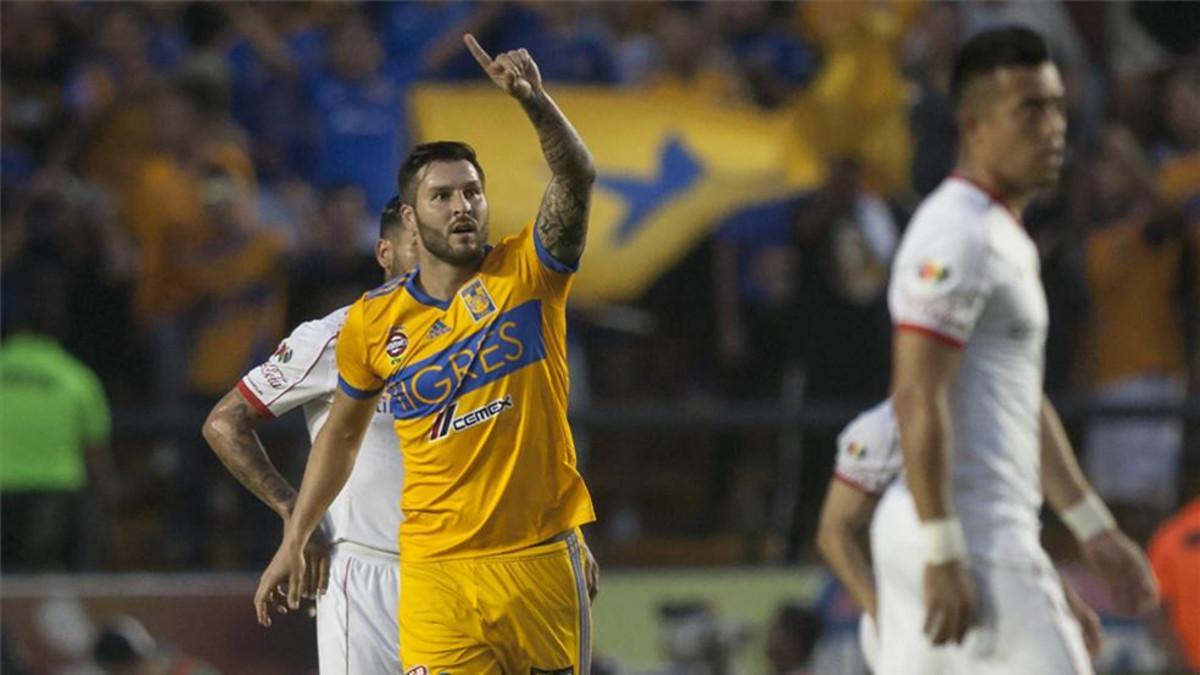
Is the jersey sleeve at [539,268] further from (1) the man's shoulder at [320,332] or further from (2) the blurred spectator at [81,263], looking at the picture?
(2) the blurred spectator at [81,263]

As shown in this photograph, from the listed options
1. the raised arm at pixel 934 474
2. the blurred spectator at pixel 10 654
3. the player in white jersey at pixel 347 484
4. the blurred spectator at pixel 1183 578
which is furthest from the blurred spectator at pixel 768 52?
the raised arm at pixel 934 474

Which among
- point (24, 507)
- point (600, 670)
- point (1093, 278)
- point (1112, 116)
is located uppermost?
point (1112, 116)

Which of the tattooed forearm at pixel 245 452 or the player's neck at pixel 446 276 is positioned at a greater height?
the player's neck at pixel 446 276

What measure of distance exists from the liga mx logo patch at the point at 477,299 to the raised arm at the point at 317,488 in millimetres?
427

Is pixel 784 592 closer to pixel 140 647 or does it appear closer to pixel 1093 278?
pixel 1093 278

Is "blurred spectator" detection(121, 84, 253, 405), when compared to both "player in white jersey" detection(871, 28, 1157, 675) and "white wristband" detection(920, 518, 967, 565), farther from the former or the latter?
"white wristband" detection(920, 518, 967, 565)

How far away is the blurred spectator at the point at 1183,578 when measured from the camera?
9.54 m

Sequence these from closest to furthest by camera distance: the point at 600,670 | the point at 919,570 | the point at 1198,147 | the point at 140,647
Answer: the point at 919,570
the point at 140,647
the point at 600,670
the point at 1198,147

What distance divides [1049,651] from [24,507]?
7.76 metres

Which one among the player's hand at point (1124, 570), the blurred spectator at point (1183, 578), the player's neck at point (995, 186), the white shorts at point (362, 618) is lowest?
the blurred spectator at point (1183, 578)

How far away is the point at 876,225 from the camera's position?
1271 cm

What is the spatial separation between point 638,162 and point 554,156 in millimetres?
7520

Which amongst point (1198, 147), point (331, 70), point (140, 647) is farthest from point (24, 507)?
point (1198, 147)

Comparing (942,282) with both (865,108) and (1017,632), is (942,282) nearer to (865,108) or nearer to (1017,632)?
(1017,632)
